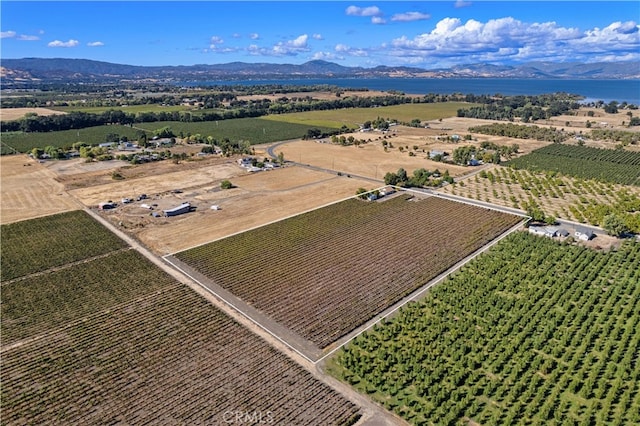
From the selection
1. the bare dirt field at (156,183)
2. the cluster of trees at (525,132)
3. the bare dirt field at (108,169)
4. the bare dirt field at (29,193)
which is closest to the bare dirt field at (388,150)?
the cluster of trees at (525,132)

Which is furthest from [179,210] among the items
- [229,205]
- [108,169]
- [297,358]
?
[108,169]

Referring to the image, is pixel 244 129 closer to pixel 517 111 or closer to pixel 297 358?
pixel 517 111

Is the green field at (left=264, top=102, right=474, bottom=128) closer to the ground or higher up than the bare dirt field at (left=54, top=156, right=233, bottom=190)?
higher up

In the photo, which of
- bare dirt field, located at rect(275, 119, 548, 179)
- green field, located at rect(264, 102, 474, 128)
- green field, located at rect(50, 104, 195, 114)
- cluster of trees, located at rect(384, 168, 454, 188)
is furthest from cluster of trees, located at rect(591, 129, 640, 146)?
green field, located at rect(50, 104, 195, 114)

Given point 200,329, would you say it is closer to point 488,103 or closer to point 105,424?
point 105,424

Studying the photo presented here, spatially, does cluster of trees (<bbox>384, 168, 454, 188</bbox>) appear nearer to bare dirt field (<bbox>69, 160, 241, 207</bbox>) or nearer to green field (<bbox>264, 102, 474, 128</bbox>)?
bare dirt field (<bbox>69, 160, 241, 207</bbox>)

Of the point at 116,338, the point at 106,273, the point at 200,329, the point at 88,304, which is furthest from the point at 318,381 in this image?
the point at 106,273

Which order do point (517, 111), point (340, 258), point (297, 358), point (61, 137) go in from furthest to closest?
point (517, 111) → point (61, 137) → point (340, 258) → point (297, 358)
